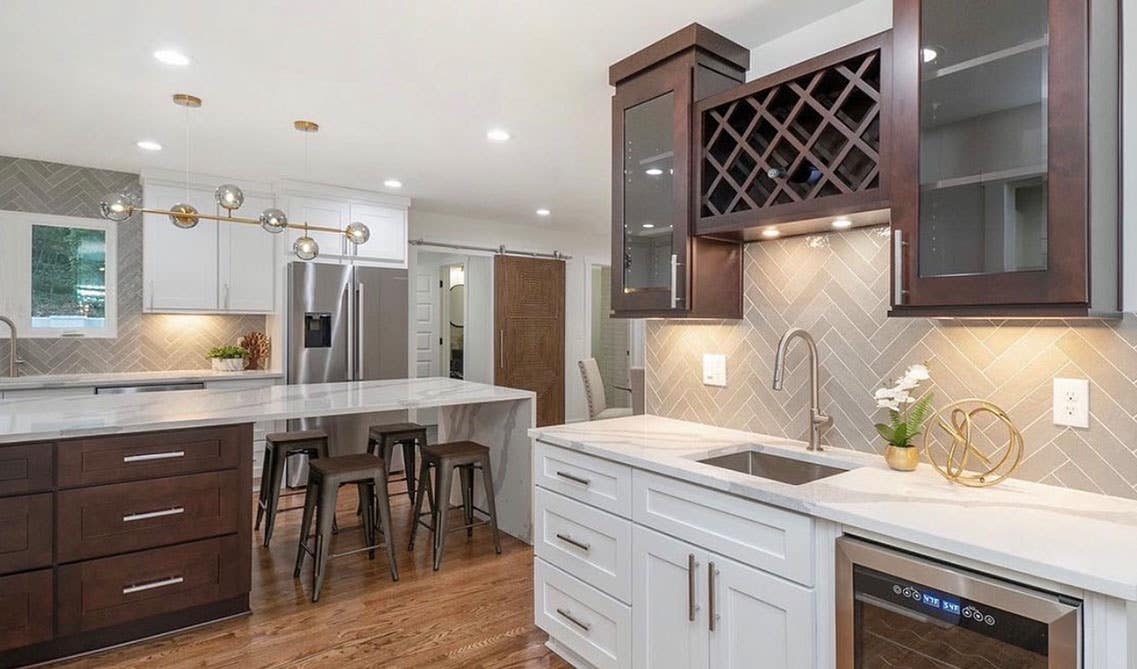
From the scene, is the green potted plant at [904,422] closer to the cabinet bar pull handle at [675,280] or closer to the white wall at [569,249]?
the cabinet bar pull handle at [675,280]

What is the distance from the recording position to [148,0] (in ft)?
7.27

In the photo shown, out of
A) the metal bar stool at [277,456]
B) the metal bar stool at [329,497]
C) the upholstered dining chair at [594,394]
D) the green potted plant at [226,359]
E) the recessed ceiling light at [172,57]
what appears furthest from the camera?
the upholstered dining chair at [594,394]

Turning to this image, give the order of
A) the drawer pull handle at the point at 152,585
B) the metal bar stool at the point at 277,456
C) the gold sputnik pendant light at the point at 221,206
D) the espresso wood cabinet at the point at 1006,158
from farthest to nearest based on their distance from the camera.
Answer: the metal bar stool at the point at 277,456, the gold sputnik pendant light at the point at 221,206, the drawer pull handle at the point at 152,585, the espresso wood cabinet at the point at 1006,158

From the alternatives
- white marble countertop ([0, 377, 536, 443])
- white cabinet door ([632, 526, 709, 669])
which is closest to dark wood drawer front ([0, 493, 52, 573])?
white marble countertop ([0, 377, 536, 443])

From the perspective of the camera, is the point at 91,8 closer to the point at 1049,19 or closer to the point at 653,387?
the point at 653,387

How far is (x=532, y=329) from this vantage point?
688 centimetres

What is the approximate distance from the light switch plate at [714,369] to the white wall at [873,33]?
1.17 m

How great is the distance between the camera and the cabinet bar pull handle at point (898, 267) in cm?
162

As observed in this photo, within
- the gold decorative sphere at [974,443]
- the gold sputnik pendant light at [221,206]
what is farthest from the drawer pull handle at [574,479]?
the gold sputnik pendant light at [221,206]

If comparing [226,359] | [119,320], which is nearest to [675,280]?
[226,359]

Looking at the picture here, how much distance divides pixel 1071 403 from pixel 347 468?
Result: 109 inches

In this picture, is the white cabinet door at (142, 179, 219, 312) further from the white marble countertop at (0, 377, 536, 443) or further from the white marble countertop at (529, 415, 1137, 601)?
the white marble countertop at (529, 415, 1137, 601)

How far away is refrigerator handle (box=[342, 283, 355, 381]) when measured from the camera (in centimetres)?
502

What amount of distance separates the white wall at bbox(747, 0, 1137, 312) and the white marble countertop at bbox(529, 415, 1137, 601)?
1.65 feet
